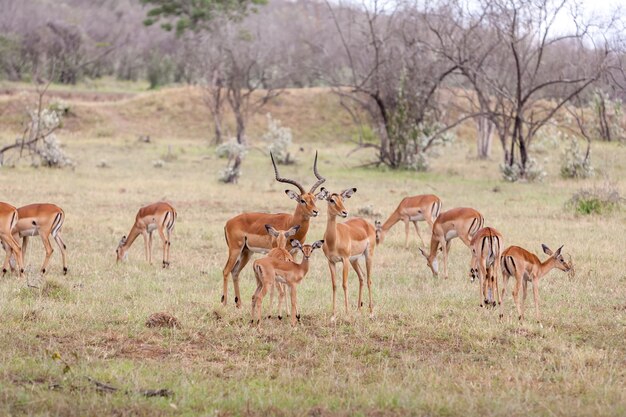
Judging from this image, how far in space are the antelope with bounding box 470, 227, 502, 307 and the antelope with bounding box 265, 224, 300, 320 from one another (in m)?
1.67

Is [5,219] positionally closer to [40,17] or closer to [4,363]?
[4,363]

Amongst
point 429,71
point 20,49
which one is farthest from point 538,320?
point 20,49

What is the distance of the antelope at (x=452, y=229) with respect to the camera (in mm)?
9977

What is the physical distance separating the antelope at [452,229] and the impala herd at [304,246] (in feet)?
0.04

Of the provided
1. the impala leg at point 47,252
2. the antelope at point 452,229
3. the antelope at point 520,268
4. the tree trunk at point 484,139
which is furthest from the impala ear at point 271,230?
the tree trunk at point 484,139

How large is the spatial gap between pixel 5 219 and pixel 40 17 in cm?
5407

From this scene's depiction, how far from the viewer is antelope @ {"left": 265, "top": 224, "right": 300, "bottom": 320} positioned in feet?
24.7

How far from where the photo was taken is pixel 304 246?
747cm

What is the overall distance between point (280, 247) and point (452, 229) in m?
2.97

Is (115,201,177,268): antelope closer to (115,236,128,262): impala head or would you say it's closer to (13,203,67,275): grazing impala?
(115,236,128,262): impala head

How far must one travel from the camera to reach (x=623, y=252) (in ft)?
37.3

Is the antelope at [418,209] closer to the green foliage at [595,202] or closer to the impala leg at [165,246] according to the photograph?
the impala leg at [165,246]

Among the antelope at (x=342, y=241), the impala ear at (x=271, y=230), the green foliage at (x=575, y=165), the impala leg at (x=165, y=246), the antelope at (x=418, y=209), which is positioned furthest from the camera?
the green foliage at (x=575, y=165)

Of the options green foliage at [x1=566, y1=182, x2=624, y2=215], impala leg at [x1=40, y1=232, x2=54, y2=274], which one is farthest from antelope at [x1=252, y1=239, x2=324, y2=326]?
green foliage at [x1=566, y1=182, x2=624, y2=215]
